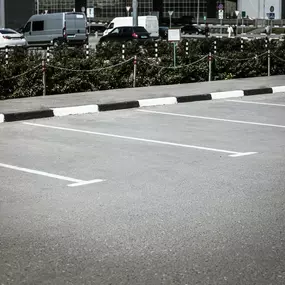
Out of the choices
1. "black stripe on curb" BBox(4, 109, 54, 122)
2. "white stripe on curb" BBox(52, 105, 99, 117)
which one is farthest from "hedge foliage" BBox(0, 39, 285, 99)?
"black stripe on curb" BBox(4, 109, 54, 122)

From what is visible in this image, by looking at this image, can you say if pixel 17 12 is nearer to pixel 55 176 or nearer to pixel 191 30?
pixel 191 30

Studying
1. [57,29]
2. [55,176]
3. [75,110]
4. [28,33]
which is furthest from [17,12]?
[55,176]

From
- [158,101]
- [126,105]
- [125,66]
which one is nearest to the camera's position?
[126,105]

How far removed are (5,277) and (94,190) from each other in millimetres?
2718

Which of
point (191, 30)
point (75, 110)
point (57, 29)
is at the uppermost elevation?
point (191, 30)

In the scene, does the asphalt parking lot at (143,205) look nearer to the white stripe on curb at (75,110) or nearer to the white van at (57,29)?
the white stripe on curb at (75,110)

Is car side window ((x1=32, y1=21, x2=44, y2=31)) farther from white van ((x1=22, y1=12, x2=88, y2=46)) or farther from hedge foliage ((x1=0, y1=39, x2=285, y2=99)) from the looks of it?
hedge foliage ((x1=0, y1=39, x2=285, y2=99))

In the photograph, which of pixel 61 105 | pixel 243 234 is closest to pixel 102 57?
pixel 61 105

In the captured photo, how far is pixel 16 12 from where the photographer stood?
2448 inches

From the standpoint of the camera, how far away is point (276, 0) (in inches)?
4085

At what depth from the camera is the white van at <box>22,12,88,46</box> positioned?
4462 centimetres

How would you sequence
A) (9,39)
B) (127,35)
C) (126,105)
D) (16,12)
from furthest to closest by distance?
(16,12), (127,35), (9,39), (126,105)

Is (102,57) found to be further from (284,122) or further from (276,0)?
(276,0)

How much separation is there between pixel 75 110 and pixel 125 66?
5925mm
